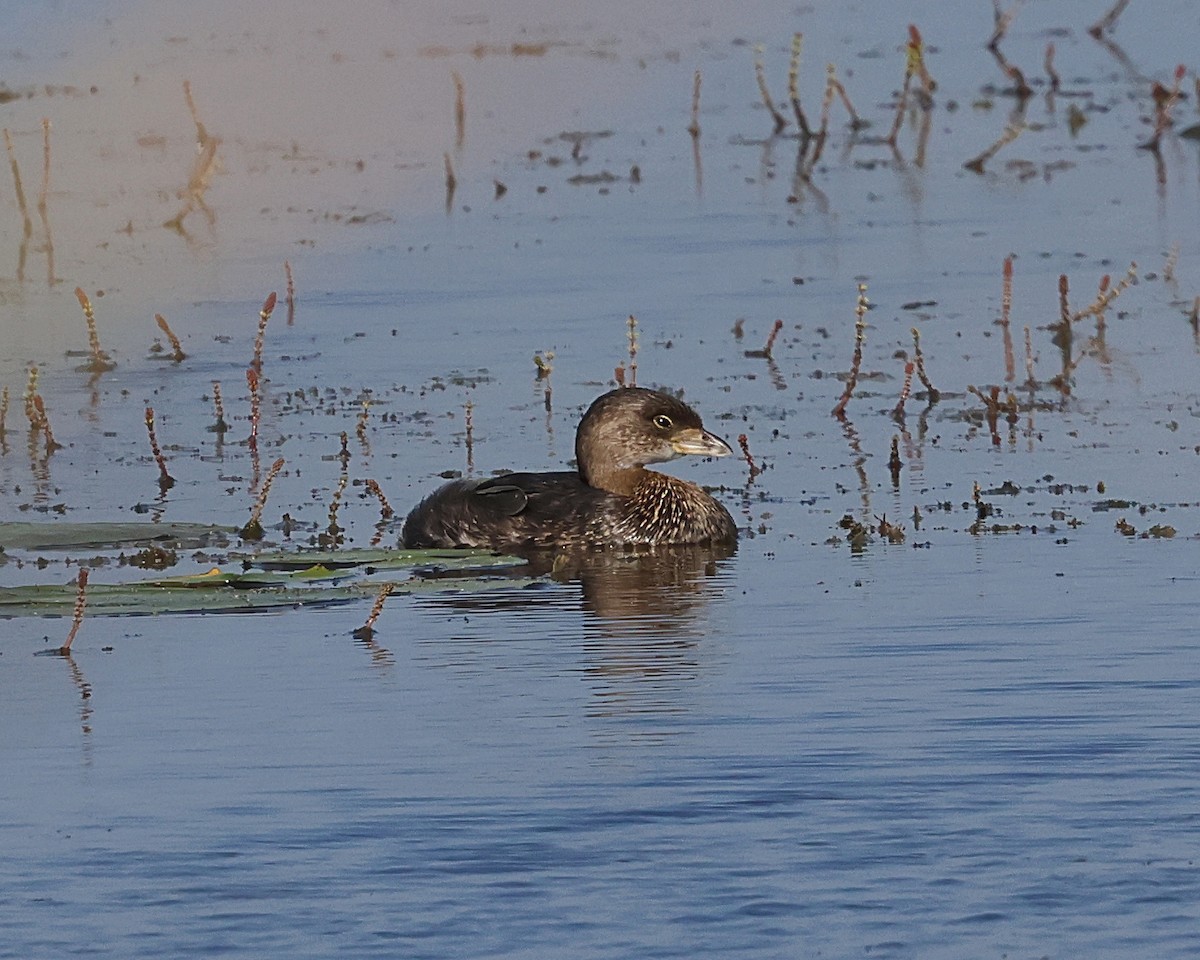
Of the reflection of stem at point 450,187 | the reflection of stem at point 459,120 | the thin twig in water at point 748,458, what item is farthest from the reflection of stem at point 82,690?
the reflection of stem at point 459,120

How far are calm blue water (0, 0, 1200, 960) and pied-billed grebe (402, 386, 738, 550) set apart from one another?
371 mm

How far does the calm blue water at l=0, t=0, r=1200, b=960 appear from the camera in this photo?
786 centimetres

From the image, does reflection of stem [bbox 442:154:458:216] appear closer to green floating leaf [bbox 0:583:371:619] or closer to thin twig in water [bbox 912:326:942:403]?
thin twig in water [bbox 912:326:942:403]

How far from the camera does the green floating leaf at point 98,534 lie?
13023 millimetres

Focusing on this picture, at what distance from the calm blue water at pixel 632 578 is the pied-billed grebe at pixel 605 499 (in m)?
0.37

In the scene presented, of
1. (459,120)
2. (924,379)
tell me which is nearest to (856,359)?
(924,379)

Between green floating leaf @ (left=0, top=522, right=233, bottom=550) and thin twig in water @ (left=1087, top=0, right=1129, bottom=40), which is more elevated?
thin twig in water @ (left=1087, top=0, right=1129, bottom=40)

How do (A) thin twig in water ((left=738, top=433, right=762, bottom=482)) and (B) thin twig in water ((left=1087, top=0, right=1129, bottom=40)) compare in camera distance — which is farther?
(B) thin twig in water ((left=1087, top=0, right=1129, bottom=40))

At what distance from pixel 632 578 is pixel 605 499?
1.02 meters

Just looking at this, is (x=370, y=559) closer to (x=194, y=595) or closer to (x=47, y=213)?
(x=194, y=595)

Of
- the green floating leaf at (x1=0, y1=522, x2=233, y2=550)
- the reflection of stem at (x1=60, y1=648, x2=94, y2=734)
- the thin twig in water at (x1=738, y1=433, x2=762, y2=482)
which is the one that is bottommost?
the reflection of stem at (x1=60, y1=648, x2=94, y2=734)

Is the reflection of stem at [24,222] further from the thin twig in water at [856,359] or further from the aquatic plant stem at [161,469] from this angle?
the thin twig in water at [856,359]

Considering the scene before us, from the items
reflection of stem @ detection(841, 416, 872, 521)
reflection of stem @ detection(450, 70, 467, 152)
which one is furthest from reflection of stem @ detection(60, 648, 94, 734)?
reflection of stem @ detection(450, 70, 467, 152)

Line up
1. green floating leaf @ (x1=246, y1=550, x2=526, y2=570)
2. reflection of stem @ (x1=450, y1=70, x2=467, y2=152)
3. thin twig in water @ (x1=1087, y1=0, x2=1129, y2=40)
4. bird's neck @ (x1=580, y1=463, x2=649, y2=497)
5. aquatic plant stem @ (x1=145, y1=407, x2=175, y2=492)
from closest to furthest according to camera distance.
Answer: green floating leaf @ (x1=246, y1=550, x2=526, y2=570) < bird's neck @ (x1=580, y1=463, x2=649, y2=497) < aquatic plant stem @ (x1=145, y1=407, x2=175, y2=492) < reflection of stem @ (x1=450, y1=70, x2=467, y2=152) < thin twig in water @ (x1=1087, y1=0, x2=1129, y2=40)
